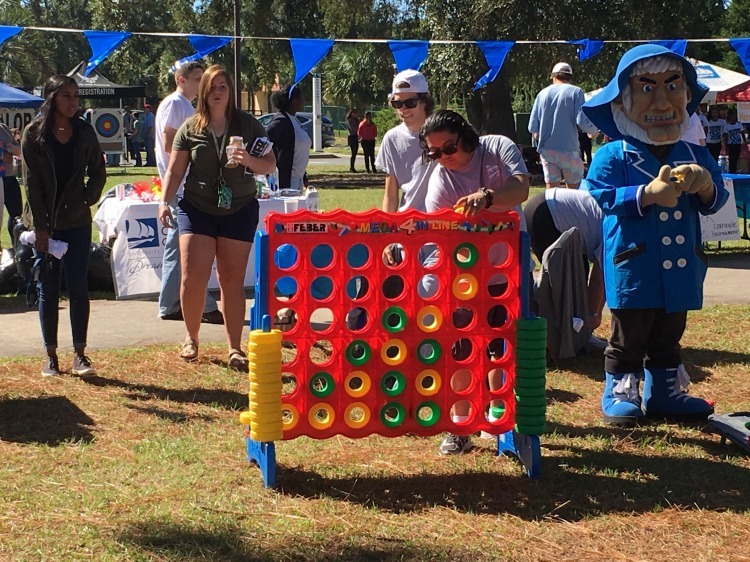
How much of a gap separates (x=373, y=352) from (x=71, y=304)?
2.66 metres

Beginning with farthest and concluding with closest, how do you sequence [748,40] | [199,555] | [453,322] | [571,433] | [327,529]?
[748,40]
[571,433]
[453,322]
[327,529]
[199,555]

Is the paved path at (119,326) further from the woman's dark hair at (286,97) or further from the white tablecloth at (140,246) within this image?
the woman's dark hair at (286,97)

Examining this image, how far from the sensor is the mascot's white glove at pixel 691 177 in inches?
192

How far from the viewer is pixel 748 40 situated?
1170 cm

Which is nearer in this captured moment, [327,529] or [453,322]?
[327,529]

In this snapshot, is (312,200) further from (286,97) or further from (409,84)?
(409,84)

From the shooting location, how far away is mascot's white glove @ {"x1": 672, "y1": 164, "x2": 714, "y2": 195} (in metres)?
4.89

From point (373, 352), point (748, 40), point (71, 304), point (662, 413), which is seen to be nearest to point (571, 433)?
point (662, 413)

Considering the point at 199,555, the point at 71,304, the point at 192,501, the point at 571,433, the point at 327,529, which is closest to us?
the point at 199,555

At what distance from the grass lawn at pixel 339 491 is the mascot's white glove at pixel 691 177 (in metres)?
1.29

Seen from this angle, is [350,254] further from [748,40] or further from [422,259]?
[748,40]

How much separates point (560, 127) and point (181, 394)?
6.62 meters

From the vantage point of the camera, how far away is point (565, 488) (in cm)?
447

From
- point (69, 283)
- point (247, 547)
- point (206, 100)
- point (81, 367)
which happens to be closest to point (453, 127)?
point (206, 100)
